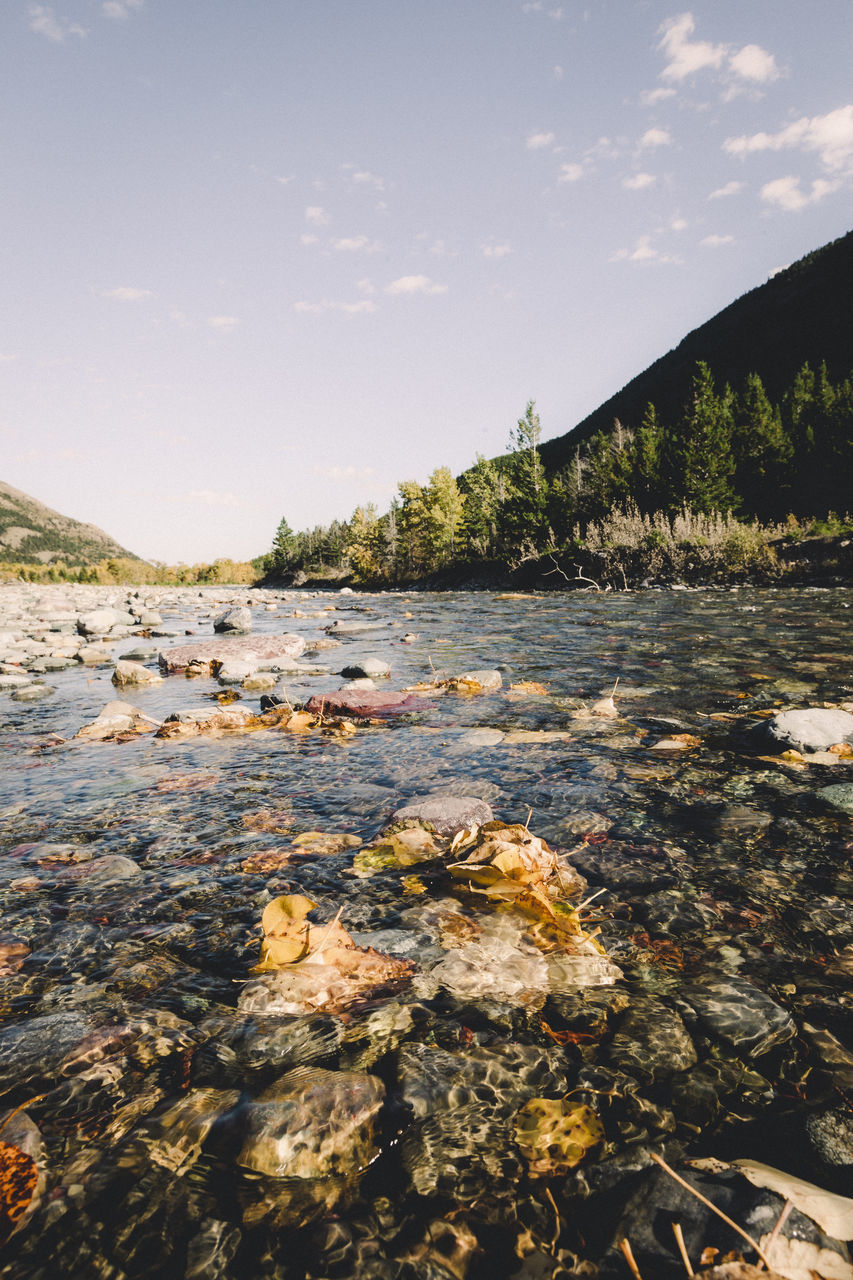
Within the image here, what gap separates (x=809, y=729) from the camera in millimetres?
3846

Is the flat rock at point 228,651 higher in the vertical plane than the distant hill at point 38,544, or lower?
lower

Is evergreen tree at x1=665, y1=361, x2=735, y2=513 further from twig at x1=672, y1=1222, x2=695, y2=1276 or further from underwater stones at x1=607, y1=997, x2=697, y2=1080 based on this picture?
twig at x1=672, y1=1222, x2=695, y2=1276

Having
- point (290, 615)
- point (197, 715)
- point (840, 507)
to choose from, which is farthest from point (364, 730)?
point (840, 507)

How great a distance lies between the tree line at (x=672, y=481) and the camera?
3278 cm

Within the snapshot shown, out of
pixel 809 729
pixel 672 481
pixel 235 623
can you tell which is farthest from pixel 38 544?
pixel 809 729

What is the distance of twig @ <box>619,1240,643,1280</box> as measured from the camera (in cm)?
103

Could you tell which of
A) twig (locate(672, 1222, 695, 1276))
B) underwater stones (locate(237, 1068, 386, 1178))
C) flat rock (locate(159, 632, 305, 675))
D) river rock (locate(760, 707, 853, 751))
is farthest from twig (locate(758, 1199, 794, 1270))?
flat rock (locate(159, 632, 305, 675))

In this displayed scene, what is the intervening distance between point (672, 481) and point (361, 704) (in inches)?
1301

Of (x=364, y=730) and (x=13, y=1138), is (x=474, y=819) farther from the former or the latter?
(x=364, y=730)

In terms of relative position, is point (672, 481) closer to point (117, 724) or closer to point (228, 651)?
point (228, 651)

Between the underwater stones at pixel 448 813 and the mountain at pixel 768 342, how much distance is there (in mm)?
74237

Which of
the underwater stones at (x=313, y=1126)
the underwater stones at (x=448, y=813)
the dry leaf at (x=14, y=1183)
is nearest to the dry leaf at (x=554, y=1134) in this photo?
the underwater stones at (x=313, y=1126)

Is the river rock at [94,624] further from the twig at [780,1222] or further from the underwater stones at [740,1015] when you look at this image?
the twig at [780,1222]

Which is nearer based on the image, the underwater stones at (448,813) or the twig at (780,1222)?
the twig at (780,1222)
